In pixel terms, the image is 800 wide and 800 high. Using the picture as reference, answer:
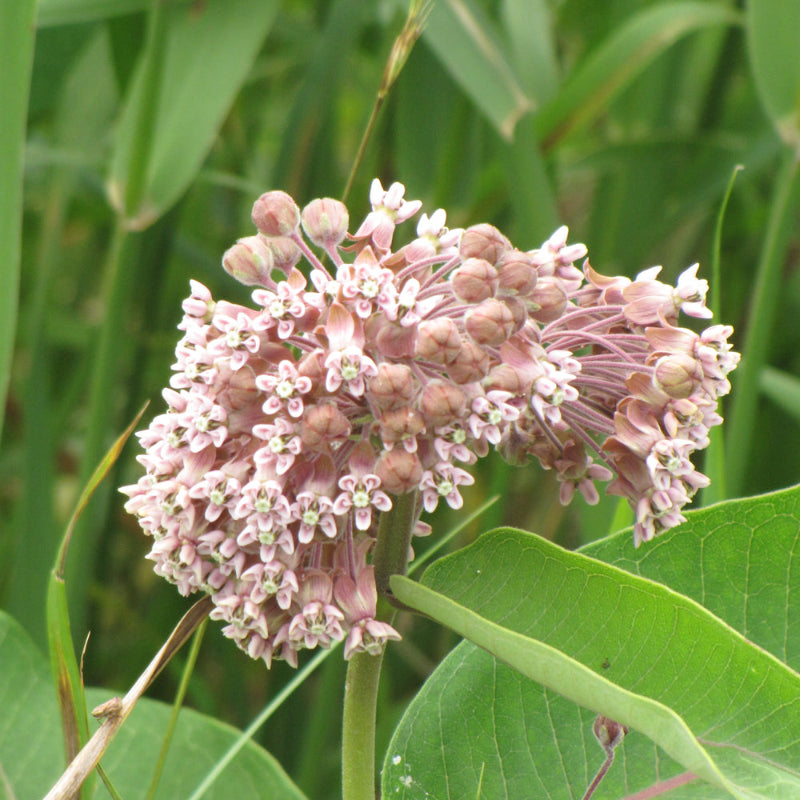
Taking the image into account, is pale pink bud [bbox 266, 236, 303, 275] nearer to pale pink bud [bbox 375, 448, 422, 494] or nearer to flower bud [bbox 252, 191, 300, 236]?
flower bud [bbox 252, 191, 300, 236]

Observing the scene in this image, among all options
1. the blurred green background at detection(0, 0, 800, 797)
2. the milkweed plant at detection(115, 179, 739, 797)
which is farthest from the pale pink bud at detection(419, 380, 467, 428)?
the blurred green background at detection(0, 0, 800, 797)

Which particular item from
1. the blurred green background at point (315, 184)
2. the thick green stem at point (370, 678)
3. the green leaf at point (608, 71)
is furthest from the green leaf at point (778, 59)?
the thick green stem at point (370, 678)

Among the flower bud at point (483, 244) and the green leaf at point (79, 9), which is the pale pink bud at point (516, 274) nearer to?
the flower bud at point (483, 244)

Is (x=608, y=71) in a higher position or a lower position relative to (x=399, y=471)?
higher

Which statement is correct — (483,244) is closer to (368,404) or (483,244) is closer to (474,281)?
(474,281)

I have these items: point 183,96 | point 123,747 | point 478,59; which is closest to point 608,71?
point 478,59

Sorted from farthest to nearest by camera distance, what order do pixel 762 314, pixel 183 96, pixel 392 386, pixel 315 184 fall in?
1. pixel 315 184
2. pixel 183 96
3. pixel 762 314
4. pixel 392 386
